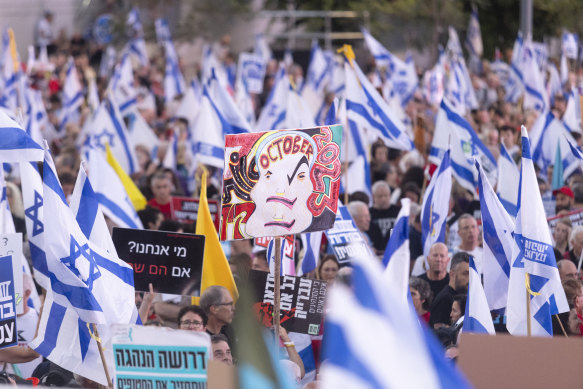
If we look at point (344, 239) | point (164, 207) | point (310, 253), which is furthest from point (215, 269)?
point (164, 207)

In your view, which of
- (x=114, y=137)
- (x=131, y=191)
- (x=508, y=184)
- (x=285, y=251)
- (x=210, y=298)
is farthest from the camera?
(x=114, y=137)

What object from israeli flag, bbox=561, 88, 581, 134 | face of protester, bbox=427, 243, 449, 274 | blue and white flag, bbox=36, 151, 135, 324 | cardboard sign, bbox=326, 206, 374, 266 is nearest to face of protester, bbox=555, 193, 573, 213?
face of protester, bbox=427, 243, 449, 274

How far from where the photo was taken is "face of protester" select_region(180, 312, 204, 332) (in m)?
6.41

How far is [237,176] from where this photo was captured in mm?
6023

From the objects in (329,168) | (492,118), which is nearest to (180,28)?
(492,118)

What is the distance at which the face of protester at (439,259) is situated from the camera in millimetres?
7988

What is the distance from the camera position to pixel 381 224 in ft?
33.6

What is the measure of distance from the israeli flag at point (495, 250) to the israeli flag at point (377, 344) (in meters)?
4.30

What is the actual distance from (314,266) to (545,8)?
2492 cm

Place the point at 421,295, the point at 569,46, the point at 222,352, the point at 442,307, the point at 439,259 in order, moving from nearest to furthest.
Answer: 1. the point at 222,352
2. the point at 442,307
3. the point at 421,295
4. the point at 439,259
5. the point at 569,46

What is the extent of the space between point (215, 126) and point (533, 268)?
608 centimetres

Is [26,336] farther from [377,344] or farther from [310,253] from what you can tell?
[377,344]

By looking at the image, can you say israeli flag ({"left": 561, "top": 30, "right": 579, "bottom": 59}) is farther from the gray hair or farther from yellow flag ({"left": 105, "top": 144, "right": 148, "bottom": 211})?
the gray hair

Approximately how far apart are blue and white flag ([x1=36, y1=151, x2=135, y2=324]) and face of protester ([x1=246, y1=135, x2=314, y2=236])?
89cm
